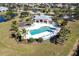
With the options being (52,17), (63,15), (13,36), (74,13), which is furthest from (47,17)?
(13,36)

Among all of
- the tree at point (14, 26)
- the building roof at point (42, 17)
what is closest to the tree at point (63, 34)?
the building roof at point (42, 17)

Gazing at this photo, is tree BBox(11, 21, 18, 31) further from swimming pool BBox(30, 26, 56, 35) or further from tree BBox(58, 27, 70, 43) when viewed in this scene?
tree BBox(58, 27, 70, 43)

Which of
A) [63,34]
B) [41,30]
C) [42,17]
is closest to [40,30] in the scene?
[41,30]

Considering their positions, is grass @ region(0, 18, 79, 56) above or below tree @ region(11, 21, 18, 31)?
below

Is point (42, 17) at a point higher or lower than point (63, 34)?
higher

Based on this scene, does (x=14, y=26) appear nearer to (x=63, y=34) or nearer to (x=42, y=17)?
(x=42, y=17)

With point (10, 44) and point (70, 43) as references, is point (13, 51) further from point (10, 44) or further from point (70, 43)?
point (70, 43)

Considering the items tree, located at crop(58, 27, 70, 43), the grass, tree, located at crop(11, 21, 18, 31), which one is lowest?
the grass

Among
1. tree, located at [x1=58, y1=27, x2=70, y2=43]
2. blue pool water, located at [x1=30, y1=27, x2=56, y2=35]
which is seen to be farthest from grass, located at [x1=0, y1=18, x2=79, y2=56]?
blue pool water, located at [x1=30, y1=27, x2=56, y2=35]

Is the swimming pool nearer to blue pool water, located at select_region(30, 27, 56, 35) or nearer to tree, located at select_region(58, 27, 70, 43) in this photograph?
blue pool water, located at select_region(30, 27, 56, 35)
